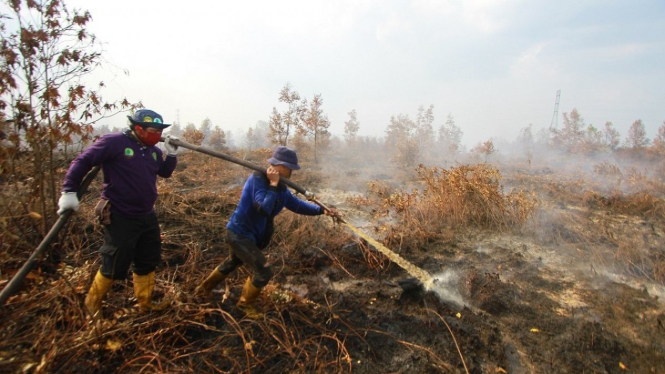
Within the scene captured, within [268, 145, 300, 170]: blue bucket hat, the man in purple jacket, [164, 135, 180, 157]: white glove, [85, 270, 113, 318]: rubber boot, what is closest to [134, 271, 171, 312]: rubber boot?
the man in purple jacket

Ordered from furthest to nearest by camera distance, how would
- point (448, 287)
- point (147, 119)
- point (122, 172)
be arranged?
1. point (448, 287)
2. point (147, 119)
3. point (122, 172)

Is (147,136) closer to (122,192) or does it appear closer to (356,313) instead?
(122,192)

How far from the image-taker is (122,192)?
2551 millimetres

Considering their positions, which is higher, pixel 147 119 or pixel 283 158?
pixel 147 119

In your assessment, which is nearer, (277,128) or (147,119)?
(147,119)

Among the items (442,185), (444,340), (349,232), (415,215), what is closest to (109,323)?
(444,340)

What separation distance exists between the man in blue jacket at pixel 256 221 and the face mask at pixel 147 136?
0.90 meters

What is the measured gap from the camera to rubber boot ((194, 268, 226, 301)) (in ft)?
10.2

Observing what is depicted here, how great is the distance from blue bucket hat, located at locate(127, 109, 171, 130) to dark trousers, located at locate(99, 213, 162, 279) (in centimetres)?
81

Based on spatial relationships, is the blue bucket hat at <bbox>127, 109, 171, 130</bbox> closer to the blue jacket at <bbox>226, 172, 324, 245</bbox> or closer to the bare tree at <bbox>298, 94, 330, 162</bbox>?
the blue jacket at <bbox>226, 172, 324, 245</bbox>

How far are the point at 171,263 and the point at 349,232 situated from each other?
9.41ft

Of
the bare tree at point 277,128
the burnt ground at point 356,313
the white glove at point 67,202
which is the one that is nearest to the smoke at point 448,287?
the burnt ground at point 356,313

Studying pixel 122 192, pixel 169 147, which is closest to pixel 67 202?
pixel 122 192

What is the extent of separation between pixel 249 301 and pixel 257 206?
1.03 metres
